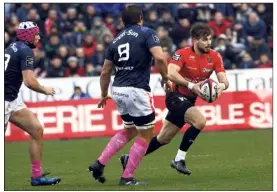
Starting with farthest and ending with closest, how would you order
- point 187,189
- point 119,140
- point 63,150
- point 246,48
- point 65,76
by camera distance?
1. point 246,48
2. point 65,76
3. point 63,150
4. point 119,140
5. point 187,189

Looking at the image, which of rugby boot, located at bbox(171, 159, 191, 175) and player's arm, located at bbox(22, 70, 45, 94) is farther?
rugby boot, located at bbox(171, 159, 191, 175)

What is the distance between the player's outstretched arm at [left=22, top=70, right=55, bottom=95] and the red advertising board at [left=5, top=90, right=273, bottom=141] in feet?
32.0

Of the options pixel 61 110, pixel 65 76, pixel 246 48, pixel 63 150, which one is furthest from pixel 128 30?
pixel 246 48

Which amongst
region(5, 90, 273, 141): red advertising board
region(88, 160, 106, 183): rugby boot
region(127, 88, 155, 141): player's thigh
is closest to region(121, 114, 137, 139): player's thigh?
region(127, 88, 155, 141): player's thigh

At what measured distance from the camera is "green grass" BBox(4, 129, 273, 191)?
1249 cm

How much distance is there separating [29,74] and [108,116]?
1028 centimetres

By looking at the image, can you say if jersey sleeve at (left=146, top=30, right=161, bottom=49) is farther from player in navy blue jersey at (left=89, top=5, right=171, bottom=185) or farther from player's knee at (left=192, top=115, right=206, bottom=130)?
player's knee at (left=192, top=115, right=206, bottom=130)

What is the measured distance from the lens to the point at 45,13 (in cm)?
2614

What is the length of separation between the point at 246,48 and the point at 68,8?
5237 mm

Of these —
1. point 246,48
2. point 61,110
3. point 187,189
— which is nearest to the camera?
point 187,189

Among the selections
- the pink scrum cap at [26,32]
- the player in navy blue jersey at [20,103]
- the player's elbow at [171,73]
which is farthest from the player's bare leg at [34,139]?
the player's elbow at [171,73]

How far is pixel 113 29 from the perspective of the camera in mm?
26453

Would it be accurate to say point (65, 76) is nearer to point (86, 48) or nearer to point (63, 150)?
point (86, 48)

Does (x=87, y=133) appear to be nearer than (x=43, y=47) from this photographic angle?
Yes
